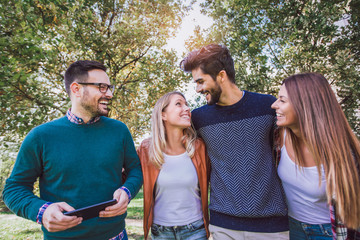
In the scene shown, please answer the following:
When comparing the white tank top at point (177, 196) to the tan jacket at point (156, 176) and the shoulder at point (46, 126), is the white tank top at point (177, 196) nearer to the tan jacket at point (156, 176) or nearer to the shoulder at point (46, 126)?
the tan jacket at point (156, 176)

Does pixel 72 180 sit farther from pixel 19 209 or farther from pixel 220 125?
pixel 220 125

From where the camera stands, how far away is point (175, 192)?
2660mm

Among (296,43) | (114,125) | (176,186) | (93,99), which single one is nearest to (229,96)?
(176,186)

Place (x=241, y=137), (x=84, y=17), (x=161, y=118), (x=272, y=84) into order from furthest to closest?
(x=272, y=84)
(x=84, y=17)
(x=161, y=118)
(x=241, y=137)

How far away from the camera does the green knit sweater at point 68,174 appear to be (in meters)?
1.97

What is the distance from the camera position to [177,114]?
299 cm

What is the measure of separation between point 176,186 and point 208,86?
134 cm

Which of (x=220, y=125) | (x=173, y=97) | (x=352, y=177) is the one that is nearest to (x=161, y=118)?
(x=173, y=97)

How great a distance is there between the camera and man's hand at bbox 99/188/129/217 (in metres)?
1.85

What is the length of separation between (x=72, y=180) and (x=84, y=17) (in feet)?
13.1

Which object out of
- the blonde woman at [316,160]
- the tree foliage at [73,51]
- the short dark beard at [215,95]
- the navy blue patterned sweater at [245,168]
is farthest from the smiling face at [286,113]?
the tree foliage at [73,51]

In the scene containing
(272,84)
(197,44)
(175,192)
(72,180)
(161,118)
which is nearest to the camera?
(72,180)

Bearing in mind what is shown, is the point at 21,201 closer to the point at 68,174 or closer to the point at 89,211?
the point at 68,174

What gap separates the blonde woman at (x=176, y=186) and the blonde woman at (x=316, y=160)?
0.98 metres
